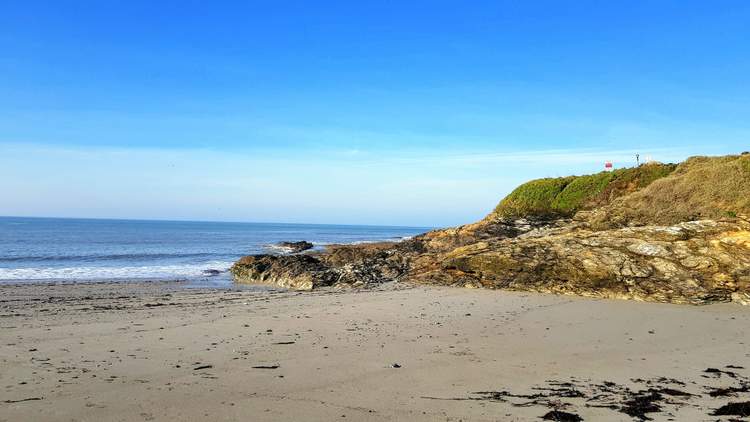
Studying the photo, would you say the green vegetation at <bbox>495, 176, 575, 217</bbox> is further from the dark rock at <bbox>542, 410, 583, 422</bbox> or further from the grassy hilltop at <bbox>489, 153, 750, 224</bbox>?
the dark rock at <bbox>542, 410, 583, 422</bbox>

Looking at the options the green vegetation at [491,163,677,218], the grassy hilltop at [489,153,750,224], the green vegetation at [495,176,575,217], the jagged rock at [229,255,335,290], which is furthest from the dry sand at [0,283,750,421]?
the green vegetation at [495,176,575,217]

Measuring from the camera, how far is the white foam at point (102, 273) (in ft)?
76.0

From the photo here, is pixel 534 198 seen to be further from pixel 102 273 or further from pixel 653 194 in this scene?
pixel 102 273

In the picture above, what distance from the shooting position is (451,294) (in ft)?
46.9

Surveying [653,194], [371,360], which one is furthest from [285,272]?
[653,194]

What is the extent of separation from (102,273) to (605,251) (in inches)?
892

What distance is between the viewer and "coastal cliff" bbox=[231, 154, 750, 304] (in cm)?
1377

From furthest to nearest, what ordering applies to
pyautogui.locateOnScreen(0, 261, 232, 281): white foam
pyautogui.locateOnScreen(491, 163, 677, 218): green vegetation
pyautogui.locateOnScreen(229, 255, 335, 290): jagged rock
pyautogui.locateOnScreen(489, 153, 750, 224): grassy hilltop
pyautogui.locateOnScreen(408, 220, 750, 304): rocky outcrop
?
pyautogui.locateOnScreen(491, 163, 677, 218): green vegetation → pyautogui.locateOnScreen(0, 261, 232, 281): white foam → pyautogui.locateOnScreen(489, 153, 750, 224): grassy hilltop → pyautogui.locateOnScreen(229, 255, 335, 290): jagged rock → pyautogui.locateOnScreen(408, 220, 750, 304): rocky outcrop

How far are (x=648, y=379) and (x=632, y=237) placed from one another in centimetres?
975

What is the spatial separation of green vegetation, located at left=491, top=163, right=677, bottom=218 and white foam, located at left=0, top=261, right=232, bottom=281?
17.0m

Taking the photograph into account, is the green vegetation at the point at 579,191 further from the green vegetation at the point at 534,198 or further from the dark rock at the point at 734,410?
the dark rock at the point at 734,410

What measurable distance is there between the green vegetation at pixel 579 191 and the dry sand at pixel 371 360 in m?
15.2

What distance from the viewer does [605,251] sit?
1489 cm

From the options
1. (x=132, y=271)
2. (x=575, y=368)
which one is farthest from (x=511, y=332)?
(x=132, y=271)
